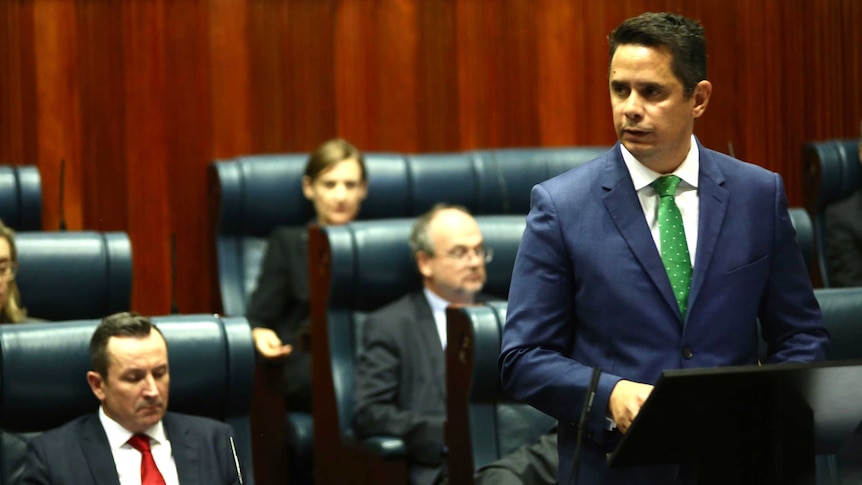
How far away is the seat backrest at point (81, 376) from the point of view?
1.99m

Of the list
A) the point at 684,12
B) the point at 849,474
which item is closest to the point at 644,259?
the point at 849,474

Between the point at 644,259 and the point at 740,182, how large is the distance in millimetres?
151

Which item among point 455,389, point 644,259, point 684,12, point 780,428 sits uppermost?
point 684,12

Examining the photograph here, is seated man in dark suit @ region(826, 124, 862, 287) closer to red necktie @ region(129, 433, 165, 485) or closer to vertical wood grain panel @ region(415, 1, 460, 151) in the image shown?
vertical wood grain panel @ region(415, 1, 460, 151)

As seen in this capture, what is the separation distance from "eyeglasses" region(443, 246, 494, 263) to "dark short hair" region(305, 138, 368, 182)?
1.68 feet

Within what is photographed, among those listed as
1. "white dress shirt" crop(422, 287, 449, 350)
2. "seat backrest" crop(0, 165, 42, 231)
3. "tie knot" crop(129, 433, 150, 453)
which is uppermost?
"seat backrest" crop(0, 165, 42, 231)

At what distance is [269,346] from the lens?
9.27ft

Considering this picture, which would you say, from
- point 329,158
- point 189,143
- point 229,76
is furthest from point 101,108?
point 329,158

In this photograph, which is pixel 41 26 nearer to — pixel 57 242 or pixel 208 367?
pixel 57 242

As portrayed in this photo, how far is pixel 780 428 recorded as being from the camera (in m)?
1.22

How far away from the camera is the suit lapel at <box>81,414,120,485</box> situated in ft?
6.47

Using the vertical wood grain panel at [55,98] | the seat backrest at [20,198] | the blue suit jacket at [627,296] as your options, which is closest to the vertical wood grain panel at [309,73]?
the vertical wood grain panel at [55,98]

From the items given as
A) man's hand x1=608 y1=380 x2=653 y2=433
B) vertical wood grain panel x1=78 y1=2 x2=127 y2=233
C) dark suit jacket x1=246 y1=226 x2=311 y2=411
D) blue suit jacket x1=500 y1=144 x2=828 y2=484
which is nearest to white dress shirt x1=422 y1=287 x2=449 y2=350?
dark suit jacket x1=246 y1=226 x2=311 y2=411

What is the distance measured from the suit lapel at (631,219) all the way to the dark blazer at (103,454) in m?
0.95
